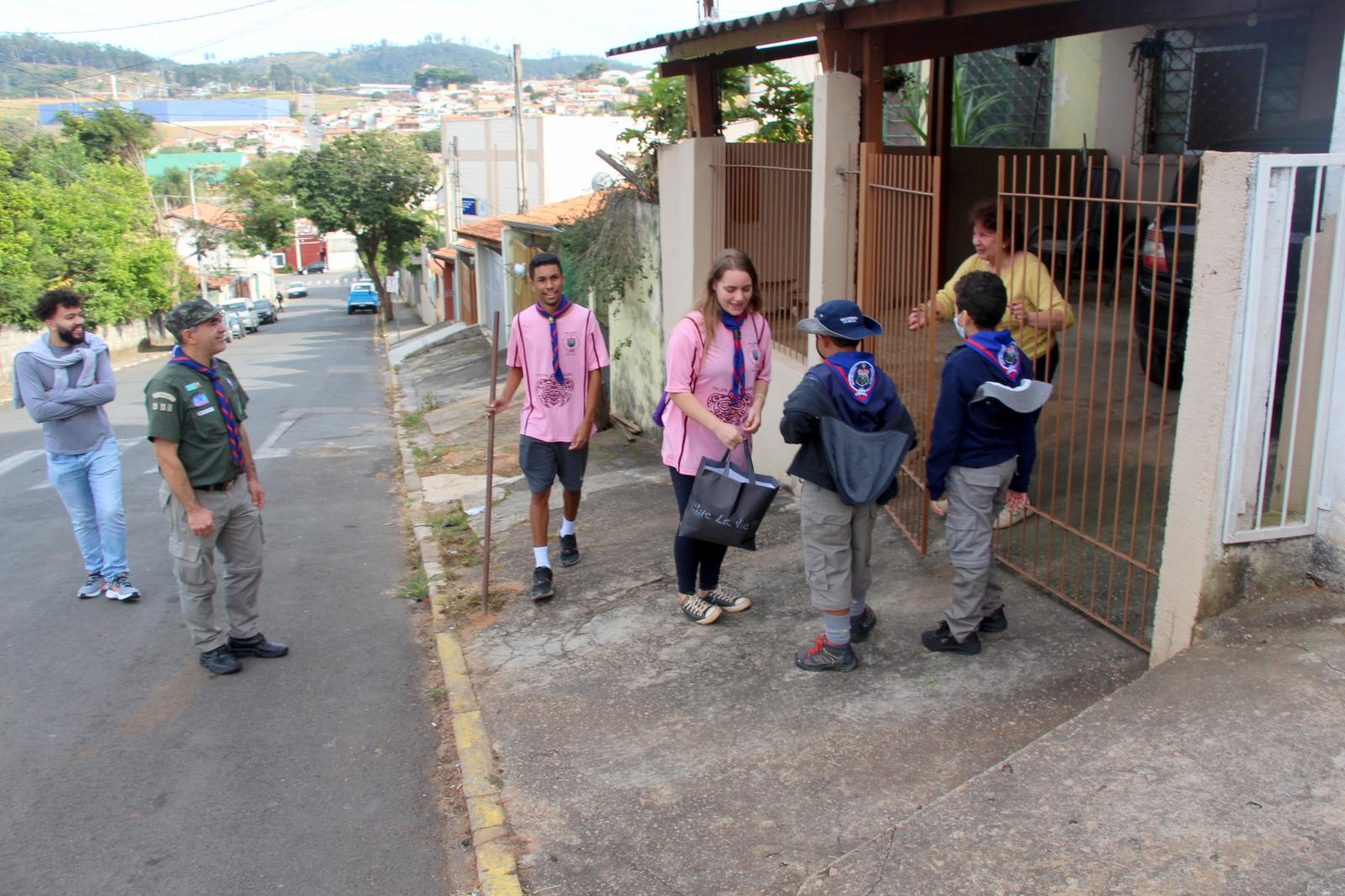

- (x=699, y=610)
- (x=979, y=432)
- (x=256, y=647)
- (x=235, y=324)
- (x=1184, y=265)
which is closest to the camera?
(x=979, y=432)

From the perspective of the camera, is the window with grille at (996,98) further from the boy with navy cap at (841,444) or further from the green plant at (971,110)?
the boy with navy cap at (841,444)

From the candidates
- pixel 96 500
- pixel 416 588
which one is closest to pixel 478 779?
pixel 416 588

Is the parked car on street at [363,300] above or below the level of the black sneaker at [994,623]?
below

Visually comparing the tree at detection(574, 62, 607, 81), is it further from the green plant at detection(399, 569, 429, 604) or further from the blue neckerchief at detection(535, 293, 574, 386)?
the blue neckerchief at detection(535, 293, 574, 386)

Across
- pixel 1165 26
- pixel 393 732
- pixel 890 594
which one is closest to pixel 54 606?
pixel 393 732

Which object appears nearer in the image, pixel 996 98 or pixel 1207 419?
pixel 1207 419

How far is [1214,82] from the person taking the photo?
11.0 metres

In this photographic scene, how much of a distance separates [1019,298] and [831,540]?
158 centimetres

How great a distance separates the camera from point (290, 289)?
80500 millimetres

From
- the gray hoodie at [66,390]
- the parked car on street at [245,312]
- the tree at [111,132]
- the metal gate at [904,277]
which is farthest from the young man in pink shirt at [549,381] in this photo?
the tree at [111,132]

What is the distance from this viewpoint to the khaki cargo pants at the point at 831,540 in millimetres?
4398

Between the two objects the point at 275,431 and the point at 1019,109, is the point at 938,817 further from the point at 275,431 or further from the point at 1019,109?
the point at 275,431

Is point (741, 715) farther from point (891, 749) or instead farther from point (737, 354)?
point (737, 354)

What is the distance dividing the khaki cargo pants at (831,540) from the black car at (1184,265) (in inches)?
51.3
